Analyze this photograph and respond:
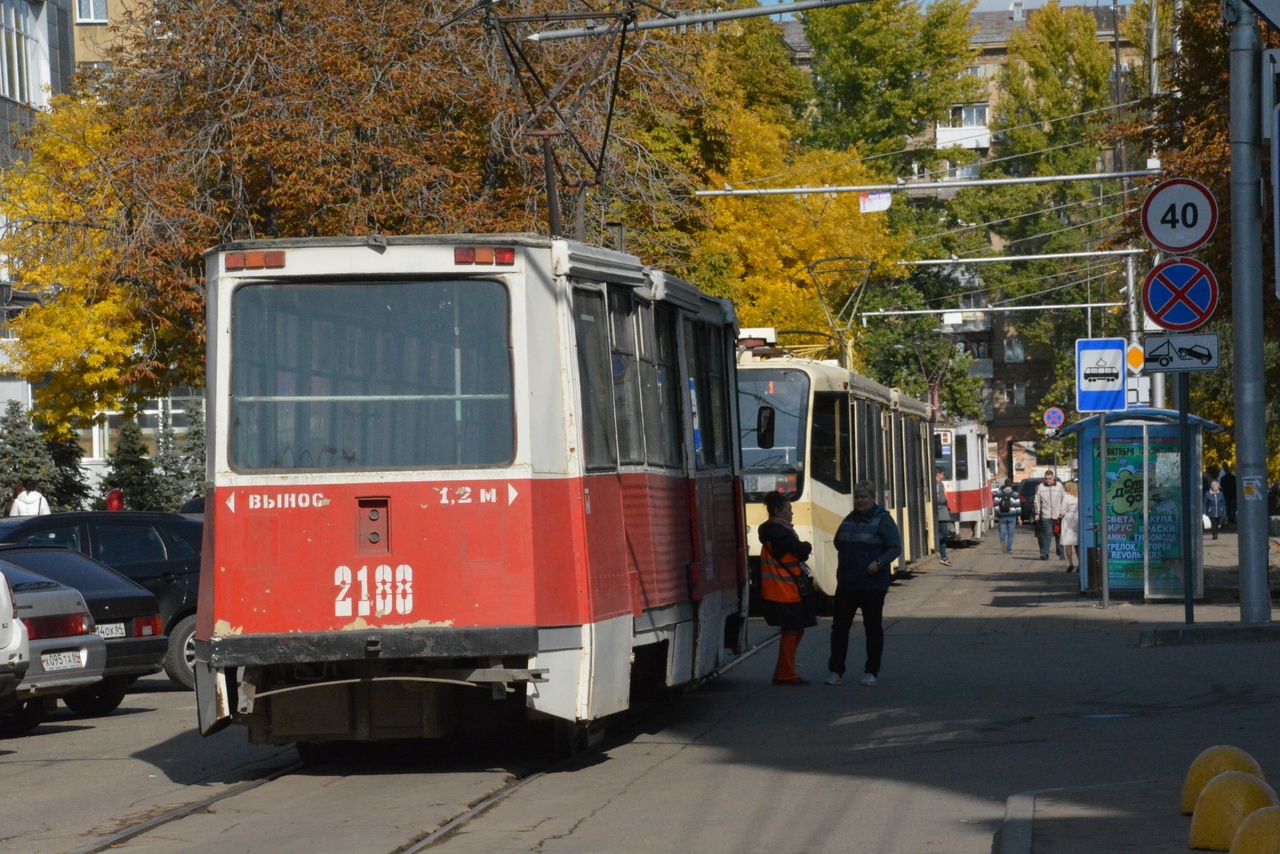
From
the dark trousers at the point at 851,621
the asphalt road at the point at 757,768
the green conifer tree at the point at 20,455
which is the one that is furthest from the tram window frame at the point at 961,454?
the dark trousers at the point at 851,621

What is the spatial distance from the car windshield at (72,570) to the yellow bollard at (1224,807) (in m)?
10.1

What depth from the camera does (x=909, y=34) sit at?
72625mm

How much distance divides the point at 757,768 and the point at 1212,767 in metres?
3.18

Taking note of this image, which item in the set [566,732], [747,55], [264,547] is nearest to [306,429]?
[264,547]

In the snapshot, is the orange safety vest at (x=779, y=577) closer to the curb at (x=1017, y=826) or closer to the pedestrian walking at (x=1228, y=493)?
the curb at (x=1017, y=826)

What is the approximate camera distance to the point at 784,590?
1538 centimetres

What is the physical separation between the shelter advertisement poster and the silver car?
538 inches

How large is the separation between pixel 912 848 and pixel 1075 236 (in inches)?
3109

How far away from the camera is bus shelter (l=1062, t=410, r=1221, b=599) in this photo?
23375mm

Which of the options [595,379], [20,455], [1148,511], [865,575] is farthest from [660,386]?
[20,455]

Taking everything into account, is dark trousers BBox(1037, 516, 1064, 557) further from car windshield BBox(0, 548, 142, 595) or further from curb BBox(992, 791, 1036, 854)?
curb BBox(992, 791, 1036, 854)

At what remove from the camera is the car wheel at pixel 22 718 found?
14.6 m

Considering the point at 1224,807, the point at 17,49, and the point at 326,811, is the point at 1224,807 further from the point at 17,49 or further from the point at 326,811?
the point at 17,49

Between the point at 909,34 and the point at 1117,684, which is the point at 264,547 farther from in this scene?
the point at 909,34
